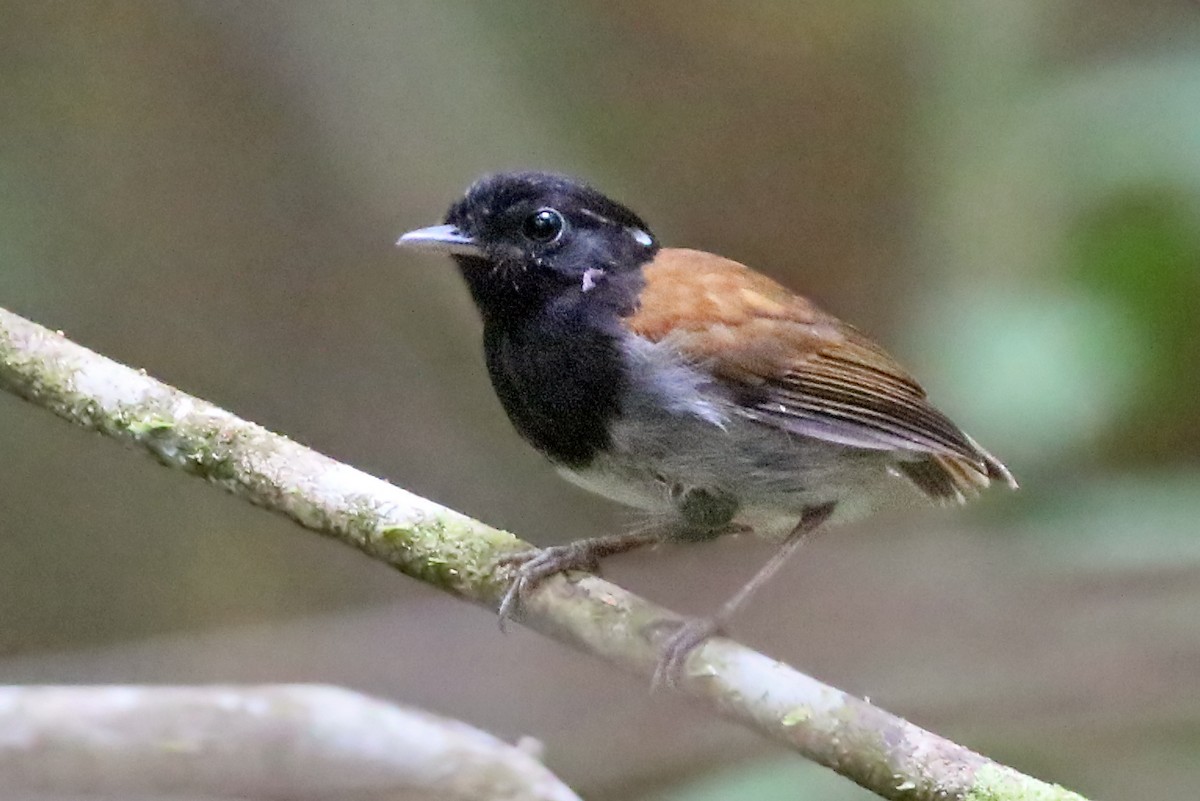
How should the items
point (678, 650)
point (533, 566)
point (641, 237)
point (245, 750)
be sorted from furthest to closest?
point (641, 237), point (533, 566), point (678, 650), point (245, 750)

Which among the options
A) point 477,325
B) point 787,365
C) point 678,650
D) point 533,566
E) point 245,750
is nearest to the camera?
point 245,750


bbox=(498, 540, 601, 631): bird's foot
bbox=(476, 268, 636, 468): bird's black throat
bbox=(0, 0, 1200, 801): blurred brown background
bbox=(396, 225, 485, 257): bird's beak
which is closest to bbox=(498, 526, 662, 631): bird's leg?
bbox=(498, 540, 601, 631): bird's foot

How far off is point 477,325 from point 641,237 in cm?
161

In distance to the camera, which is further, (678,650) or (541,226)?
(541,226)

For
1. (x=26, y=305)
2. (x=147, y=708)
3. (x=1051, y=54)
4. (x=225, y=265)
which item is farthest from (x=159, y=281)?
(x=1051, y=54)

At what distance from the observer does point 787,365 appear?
6.48 feet

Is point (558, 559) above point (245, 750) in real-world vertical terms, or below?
above

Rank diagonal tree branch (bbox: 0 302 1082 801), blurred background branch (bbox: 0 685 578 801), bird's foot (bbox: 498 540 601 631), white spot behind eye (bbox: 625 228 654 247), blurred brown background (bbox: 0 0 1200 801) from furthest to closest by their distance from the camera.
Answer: blurred brown background (bbox: 0 0 1200 801) < white spot behind eye (bbox: 625 228 654 247) < bird's foot (bbox: 498 540 601 631) < diagonal tree branch (bbox: 0 302 1082 801) < blurred background branch (bbox: 0 685 578 801)

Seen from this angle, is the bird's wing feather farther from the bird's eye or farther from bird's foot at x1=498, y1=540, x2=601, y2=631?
bird's foot at x1=498, y1=540, x2=601, y2=631

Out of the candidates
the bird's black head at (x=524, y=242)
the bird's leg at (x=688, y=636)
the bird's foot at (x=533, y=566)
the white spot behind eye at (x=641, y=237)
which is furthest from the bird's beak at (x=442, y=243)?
the bird's leg at (x=688, y=636)

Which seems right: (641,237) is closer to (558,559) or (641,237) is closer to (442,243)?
(442,243)

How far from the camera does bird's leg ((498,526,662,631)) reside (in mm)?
1845

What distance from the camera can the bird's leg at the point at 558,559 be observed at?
184cm

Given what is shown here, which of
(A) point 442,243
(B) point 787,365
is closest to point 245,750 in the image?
(A) point 442,243
